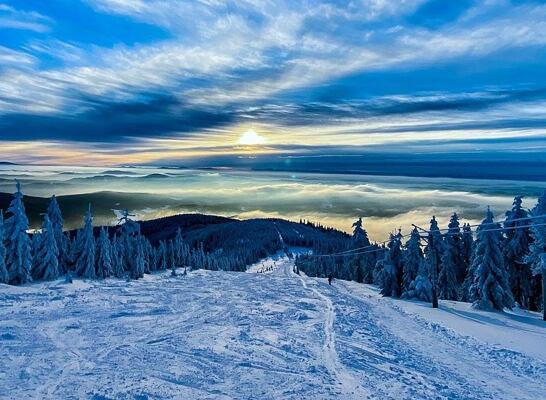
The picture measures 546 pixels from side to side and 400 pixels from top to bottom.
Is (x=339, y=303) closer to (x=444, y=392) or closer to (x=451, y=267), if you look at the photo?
Result: (x=444, y=392)

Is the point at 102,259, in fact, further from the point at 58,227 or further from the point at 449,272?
the point at 449,272

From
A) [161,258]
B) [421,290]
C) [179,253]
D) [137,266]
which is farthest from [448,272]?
[179,253]

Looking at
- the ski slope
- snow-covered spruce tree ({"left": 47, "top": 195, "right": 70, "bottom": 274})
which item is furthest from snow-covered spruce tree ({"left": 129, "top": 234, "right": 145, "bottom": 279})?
the ski slope

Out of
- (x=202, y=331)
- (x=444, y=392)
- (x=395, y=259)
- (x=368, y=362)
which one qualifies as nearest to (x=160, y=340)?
(x=202, y=331)

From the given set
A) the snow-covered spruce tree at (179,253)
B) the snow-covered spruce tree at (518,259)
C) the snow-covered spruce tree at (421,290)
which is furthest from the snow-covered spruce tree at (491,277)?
the snow-covered spruce tree at (179,253)

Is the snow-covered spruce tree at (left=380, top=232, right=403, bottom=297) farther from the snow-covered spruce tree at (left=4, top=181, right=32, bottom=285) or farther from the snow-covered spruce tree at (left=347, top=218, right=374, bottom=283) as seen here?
the snow-covered spruce tree at (left=4, top=181, right=32, bottom=285)

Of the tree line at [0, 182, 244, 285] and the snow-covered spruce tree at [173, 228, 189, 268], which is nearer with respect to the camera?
the tree line at [0, 182, 244, 285]

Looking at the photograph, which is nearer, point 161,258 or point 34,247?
point 34,247
